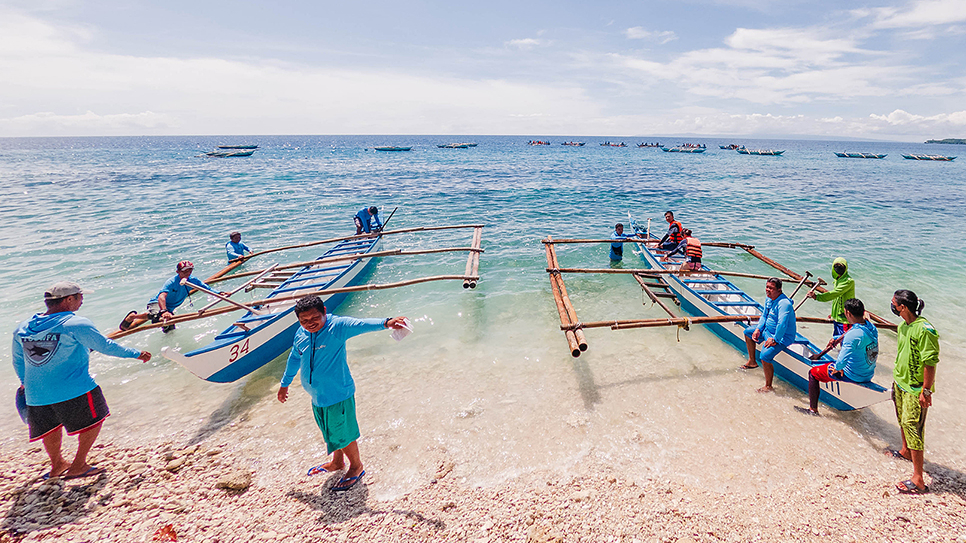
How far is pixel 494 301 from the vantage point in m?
11.1

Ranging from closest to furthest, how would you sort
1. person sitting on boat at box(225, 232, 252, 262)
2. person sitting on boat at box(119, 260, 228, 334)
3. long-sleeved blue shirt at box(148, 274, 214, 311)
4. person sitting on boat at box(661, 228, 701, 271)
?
1. person sitting on boat at box(119, 260, 228, 334)
2. long-sleeved blue shirt at box(148, 274, 214, 311)
3. person sitting on boat at box(661, 228, 701, 271)
4. person sitting on boat at box(225, 232, 252, 262)

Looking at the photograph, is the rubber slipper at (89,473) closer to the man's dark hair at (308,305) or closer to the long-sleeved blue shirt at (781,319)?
the man's dark hair at (308,305)

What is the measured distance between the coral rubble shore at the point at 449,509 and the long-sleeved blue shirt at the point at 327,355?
1.51 meters

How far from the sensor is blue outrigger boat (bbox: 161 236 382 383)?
633 centimetres

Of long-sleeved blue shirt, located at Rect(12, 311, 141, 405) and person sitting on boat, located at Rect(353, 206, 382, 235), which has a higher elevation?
person sitting on boat, located at Rect(353, 206, 382, 235)

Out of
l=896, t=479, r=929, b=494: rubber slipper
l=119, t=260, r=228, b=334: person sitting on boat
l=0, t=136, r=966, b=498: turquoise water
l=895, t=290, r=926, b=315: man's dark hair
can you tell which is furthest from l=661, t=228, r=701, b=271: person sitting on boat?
l=119, t=260, r=228, b=334: person sitting on boat

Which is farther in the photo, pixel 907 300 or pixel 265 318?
pixel 265 318

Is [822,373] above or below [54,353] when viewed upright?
below

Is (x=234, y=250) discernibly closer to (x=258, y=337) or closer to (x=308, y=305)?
(x=258, y=337)

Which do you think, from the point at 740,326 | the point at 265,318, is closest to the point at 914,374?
the point at 740,326

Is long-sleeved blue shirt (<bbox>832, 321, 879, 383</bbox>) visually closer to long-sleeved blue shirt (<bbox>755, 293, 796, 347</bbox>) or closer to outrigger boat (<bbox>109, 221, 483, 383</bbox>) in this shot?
long-sleeved blue shirt (<bbox>755, 293, 796, 347</bbox>)

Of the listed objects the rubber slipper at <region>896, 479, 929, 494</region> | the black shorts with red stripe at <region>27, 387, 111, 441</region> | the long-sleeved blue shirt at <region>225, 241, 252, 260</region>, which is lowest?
the rubber slipper at <region>896, 479, 929, 494</region>

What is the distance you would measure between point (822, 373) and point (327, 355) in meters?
7.03

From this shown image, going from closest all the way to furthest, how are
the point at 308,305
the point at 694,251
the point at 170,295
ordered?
1. the point at 308,305
2. the point at 170,295
3. the point at 694,251
